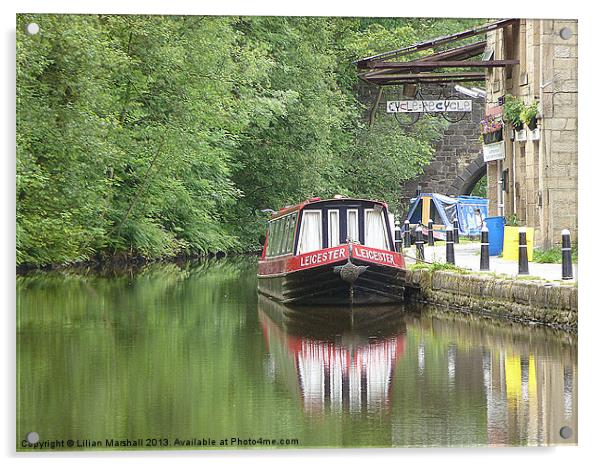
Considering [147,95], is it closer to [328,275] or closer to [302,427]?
[328,275]

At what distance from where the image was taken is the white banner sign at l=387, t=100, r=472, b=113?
13883mm

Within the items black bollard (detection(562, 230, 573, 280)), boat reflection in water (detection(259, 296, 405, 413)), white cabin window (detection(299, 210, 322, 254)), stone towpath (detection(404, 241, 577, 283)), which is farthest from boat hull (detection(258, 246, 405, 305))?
black bollard (detection(562, 230, 573, 280))

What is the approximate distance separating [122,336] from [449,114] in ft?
11.6

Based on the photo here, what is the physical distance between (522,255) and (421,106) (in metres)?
2.20

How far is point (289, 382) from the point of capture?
12336 millimetres

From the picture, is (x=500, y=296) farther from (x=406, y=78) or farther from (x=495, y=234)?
(x=406, y=78)

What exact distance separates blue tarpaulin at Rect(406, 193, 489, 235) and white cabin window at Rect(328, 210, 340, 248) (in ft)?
2.95

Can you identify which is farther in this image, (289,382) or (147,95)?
(147,95)

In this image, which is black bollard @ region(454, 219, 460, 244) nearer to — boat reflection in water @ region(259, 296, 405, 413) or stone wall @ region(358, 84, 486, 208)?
boat reflection in water @ region(259, 296, 405, 413)

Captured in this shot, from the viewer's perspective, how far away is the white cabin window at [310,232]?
59.9ft

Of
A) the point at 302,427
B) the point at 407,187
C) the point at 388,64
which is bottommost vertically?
the point at 302,427

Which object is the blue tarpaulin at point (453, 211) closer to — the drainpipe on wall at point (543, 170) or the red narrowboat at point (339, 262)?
the red narrowboat at point (339, 262)

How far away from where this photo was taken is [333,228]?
61.8 ft
